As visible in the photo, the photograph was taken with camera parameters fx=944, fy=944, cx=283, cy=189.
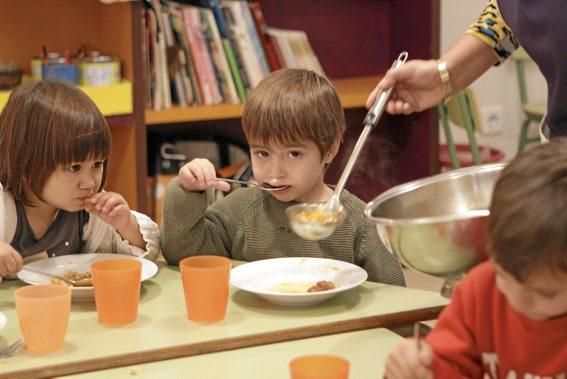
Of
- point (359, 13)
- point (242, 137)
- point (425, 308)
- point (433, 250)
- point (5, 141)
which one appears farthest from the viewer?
point (359, 13)

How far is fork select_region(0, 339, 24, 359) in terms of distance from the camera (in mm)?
→ 1309

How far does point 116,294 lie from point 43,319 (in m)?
0.14

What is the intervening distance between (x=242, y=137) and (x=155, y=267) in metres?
1.84

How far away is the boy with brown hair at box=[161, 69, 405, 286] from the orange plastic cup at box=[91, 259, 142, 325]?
0.34 meters

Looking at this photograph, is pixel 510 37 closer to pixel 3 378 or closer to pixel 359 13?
pixel 3 378

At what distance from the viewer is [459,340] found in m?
1.16

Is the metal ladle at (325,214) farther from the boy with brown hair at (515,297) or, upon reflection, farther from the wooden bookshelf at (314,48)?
the wooden bookshelf at (314,48)

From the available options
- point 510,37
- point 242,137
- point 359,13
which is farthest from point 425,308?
point 359,13

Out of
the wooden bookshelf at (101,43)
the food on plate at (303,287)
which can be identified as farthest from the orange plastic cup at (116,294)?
the wooden bookshelf at (101,43)

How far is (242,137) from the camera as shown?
3473 millimetres

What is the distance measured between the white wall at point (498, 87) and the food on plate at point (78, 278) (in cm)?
288

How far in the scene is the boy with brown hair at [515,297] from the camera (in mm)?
984

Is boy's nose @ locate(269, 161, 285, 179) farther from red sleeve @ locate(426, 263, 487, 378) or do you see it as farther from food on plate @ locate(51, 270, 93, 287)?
red sleeve @ locate(426, 263, 487, 378)

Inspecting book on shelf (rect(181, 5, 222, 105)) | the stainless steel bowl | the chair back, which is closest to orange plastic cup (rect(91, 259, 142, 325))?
the stainless steel bowl
